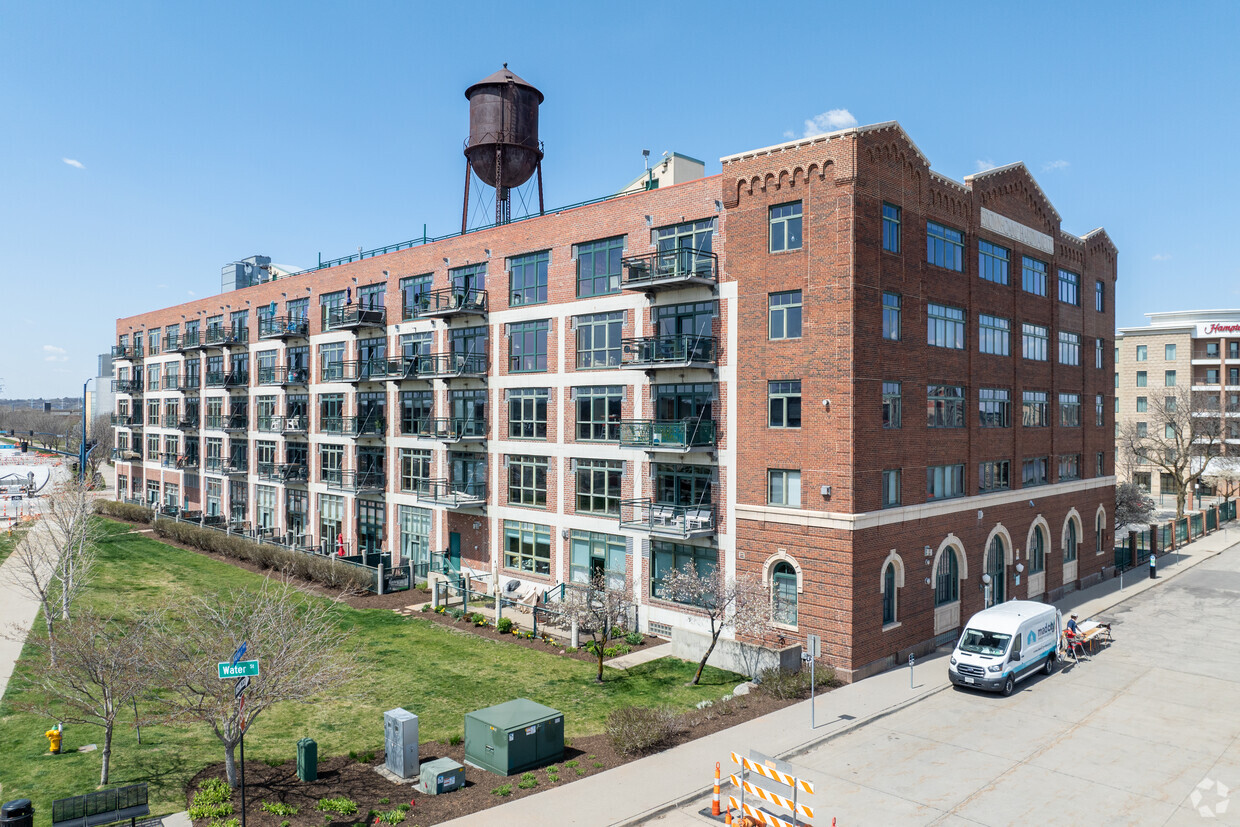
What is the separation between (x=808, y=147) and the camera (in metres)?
25.6

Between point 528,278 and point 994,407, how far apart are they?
20601 millimetres

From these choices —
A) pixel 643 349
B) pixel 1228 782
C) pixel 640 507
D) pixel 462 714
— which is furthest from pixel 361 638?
pixel 1228 782

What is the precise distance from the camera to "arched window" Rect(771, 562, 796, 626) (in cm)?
Result: 2562

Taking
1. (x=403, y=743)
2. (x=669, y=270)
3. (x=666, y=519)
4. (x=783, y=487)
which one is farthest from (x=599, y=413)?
(x=403, y=743)

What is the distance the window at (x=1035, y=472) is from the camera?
116 ft

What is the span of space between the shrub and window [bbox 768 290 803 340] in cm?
1304

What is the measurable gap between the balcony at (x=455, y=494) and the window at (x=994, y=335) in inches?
888

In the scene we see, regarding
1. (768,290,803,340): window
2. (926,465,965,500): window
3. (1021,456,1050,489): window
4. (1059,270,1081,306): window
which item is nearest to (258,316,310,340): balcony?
(768,290,803,340): window

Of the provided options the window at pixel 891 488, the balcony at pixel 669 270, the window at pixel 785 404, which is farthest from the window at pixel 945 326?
the balcony at pixel 669 270

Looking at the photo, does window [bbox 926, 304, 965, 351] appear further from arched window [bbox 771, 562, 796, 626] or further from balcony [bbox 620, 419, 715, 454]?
arched window [bbox 771, 562, 796, 626]

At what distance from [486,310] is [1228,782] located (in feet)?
101

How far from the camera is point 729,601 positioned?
82.1 feet

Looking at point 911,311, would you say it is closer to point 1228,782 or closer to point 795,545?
point 795,545

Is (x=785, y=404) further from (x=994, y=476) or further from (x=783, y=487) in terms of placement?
(x=994, y=476)
